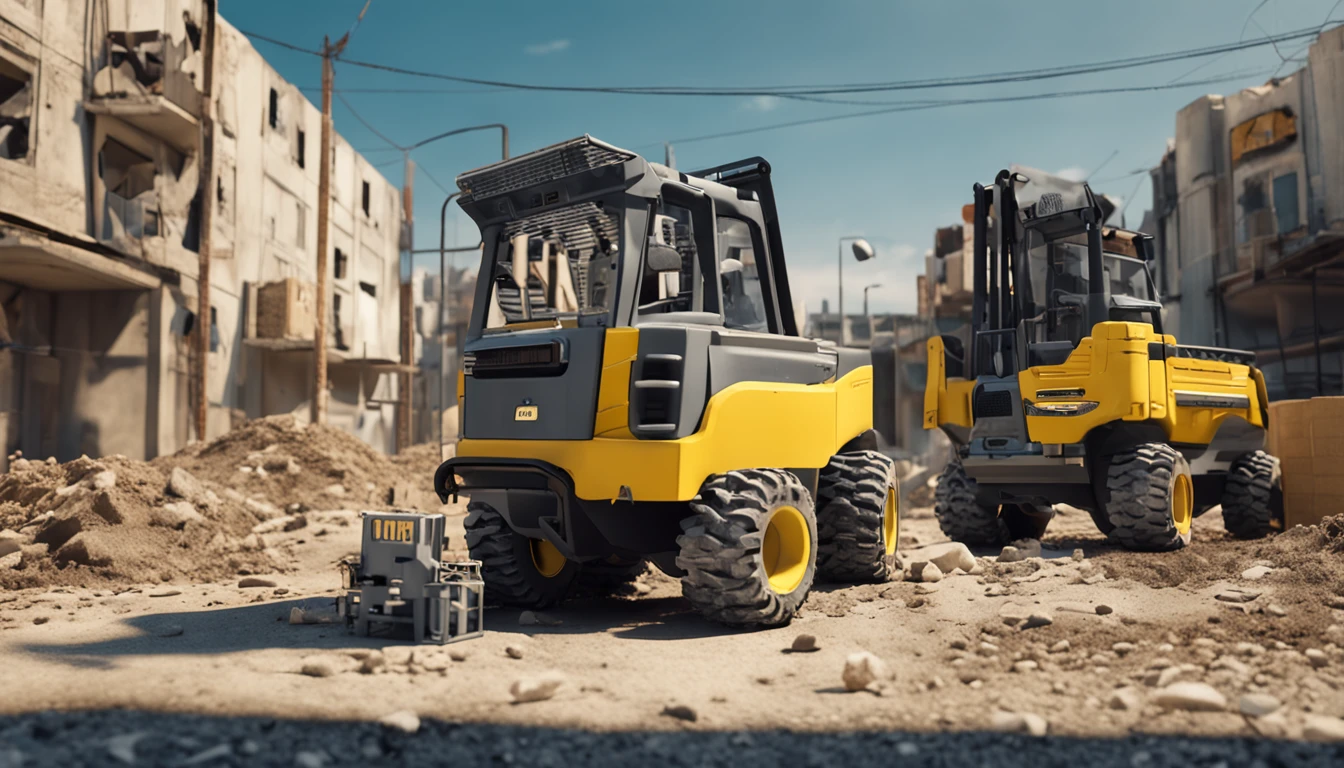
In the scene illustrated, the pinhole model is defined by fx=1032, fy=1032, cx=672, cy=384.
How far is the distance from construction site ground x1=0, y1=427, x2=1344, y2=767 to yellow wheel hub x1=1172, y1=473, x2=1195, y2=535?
179 centimetres

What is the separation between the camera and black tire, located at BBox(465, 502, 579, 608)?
23.8 ft

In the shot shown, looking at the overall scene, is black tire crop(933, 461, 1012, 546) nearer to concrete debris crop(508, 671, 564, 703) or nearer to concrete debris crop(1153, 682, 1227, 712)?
concrete debris crop(1153, 682, 1227, 712)

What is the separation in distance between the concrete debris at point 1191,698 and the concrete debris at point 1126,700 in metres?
0.08

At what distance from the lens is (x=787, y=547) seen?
22.6ft

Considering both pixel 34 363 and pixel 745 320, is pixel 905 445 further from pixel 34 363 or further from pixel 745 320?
pixel 745 320

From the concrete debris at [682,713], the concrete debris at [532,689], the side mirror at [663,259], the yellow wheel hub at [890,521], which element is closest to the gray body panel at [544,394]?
the side mirror at [663,259]

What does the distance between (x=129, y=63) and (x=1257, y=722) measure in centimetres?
2163

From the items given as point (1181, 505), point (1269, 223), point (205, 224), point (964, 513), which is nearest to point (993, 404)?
point (964, 513)

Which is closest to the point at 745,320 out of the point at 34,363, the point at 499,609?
the point at 499,609

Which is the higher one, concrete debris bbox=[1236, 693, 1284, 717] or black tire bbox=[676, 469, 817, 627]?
black tire bbox=[676, 469, 817, 627]

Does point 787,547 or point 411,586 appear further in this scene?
point 787,547

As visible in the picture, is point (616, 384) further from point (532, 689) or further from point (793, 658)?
point (532, 689)

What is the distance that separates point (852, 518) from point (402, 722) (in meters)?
4.77

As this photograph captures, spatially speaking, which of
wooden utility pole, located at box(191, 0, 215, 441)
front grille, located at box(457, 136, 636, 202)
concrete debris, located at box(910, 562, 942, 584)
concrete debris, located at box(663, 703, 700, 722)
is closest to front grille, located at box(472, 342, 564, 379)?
front grille, located at box(457, 136, 636, 202)
